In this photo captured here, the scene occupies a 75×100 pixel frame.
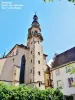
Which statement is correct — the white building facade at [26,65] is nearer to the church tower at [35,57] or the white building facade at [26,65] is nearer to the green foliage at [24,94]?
the church tower at [35,57]

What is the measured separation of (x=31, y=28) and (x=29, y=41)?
12.8 ft

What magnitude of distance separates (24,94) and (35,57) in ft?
64.1

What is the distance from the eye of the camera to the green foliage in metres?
18.2

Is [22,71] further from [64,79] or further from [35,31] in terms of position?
[64,79]

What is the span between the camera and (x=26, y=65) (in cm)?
3881

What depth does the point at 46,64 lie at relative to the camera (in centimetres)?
4256

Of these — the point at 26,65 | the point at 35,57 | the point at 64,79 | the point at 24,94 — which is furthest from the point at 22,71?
the point at 24,94

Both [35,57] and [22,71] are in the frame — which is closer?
[22,71]

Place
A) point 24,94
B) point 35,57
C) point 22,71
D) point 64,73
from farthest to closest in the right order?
point 35,57 < point 22,71 < point 64,73 < point 24,94

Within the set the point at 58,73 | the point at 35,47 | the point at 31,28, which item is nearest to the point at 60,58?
the point at 58,73

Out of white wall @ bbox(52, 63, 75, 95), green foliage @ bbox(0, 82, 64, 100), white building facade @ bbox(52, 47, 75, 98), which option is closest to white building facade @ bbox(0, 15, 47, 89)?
white building facade @ bbox(52, 47, 75, 98)

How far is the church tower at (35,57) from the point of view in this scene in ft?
118

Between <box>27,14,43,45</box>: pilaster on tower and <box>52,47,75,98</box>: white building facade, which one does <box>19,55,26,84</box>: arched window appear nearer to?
<box>27,14,43,45</box>: pilaster on tower

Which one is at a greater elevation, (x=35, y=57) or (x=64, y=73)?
(x=35, y=57)
